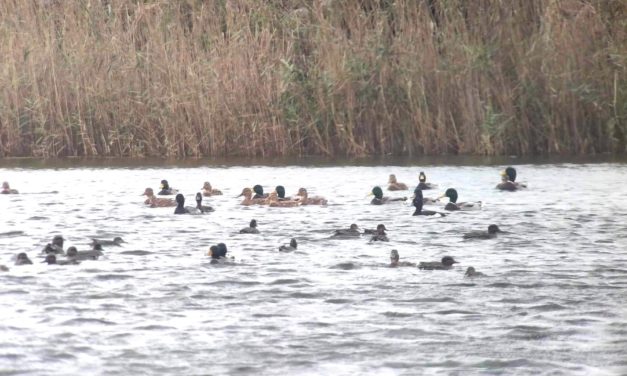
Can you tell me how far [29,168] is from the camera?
22844mm

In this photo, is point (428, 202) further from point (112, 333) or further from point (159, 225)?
point (112, 333)

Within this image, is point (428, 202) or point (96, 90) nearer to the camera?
point (428, 202)

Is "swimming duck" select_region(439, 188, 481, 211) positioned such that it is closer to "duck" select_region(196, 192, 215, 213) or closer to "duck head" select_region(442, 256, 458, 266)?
"duck" select_region(196, 192, 215, 213)

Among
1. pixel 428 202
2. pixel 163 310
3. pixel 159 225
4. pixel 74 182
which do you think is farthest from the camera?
pixel 74 182

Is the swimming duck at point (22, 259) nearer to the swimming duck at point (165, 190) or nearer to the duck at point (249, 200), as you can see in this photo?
the duck at point (249, 200)

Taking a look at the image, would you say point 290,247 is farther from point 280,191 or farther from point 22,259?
point 280,191

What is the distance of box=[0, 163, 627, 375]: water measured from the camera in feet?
28.7

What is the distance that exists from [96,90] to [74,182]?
11.7ft

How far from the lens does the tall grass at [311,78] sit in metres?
23.1

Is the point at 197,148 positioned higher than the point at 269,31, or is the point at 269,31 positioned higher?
the point at 269,31

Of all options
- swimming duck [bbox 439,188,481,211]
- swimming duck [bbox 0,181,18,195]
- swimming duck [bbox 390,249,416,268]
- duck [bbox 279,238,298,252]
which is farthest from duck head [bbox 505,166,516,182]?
swimming duck [bbox 390,249,416,268]

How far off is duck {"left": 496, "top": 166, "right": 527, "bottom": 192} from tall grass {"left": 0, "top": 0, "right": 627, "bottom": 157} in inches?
141

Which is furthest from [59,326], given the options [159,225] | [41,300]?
[159,225]

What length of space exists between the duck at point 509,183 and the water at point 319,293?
0.21m
